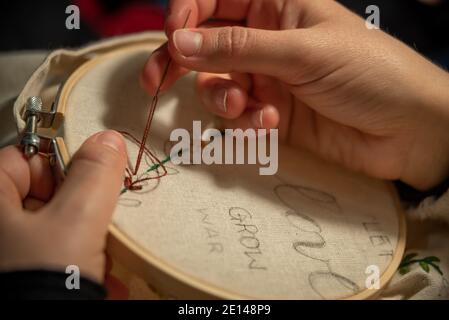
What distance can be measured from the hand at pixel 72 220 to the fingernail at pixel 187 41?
171 mm

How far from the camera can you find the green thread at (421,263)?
649 mm

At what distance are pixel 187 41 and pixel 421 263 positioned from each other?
1.43ft

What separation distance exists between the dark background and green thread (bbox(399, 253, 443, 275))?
0.61m

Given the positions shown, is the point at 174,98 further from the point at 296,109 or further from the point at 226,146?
the point at 296,109

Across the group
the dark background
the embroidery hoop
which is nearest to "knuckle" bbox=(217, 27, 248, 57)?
the embroidery hoop

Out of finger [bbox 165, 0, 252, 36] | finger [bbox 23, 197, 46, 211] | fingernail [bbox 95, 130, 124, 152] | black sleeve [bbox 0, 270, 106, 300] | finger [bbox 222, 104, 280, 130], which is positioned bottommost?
black sleeve [bbox 0, 270, 106, 300]

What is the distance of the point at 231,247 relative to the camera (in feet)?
1.78

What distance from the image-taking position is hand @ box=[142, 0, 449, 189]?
632 millimetres

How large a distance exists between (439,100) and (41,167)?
548 millimetres

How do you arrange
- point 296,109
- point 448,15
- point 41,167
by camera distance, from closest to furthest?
point 41,167 < point 296,109 < point 448,15

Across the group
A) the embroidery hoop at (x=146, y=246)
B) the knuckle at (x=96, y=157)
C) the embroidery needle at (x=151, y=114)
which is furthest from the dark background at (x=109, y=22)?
the knuckle at (x=96, y=157)

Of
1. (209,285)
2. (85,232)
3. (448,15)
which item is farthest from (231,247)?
(448,15)

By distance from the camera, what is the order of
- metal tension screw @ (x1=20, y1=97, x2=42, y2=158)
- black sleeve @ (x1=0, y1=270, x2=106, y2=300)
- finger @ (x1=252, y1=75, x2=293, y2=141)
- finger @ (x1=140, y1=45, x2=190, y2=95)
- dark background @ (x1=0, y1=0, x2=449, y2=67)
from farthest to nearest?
dark background @ (x1=0, y1=0, x2=449, y2=67), finger @ (x1=252, y1=75, x2=293, y2=141), finger @ (x1=140, y1=45, x2=190, y2=95), metal tension screw @ (x1=20, y1=97, x2=42, y2=158), black sleeve @ (x1=0, y1=270, x2=106, y2=300)

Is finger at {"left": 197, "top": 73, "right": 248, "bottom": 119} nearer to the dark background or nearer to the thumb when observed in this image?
the thumb
